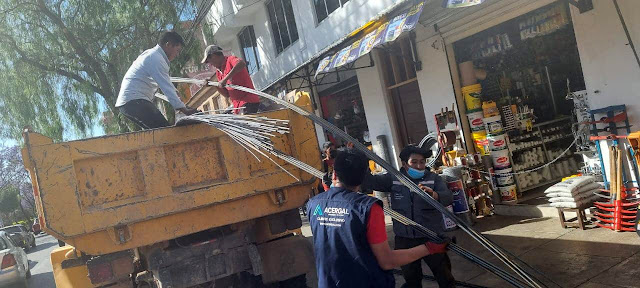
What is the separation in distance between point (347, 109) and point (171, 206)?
8832 millimetres

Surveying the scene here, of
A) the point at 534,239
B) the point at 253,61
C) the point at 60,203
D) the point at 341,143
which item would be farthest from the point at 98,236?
the point at 253,61

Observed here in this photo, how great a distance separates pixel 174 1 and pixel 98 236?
1053 centimetres

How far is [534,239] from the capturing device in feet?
18.5

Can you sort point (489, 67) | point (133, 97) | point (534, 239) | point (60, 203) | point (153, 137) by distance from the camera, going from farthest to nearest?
point (489, 67)
point (534, 239)
point (133, 97)
point (153, 137)
point (60, 203)

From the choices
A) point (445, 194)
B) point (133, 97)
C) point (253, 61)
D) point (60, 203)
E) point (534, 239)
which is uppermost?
point (253, 61)

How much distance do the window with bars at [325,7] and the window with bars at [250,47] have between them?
4748 mm

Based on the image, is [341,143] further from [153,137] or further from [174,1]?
[153,137]

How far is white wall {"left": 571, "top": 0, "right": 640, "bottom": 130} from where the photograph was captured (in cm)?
526

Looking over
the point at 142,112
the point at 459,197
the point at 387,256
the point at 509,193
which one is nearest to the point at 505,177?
the point at 509,193

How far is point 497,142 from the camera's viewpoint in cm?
731

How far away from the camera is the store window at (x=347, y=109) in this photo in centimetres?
1170

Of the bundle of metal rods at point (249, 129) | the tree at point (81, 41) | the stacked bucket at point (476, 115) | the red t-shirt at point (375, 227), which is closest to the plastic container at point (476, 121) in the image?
the stacked bucket at point (476, 115)

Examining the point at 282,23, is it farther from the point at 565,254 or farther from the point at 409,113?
the point at 565,254

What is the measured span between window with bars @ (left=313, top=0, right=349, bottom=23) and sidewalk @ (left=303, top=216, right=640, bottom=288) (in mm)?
6144
